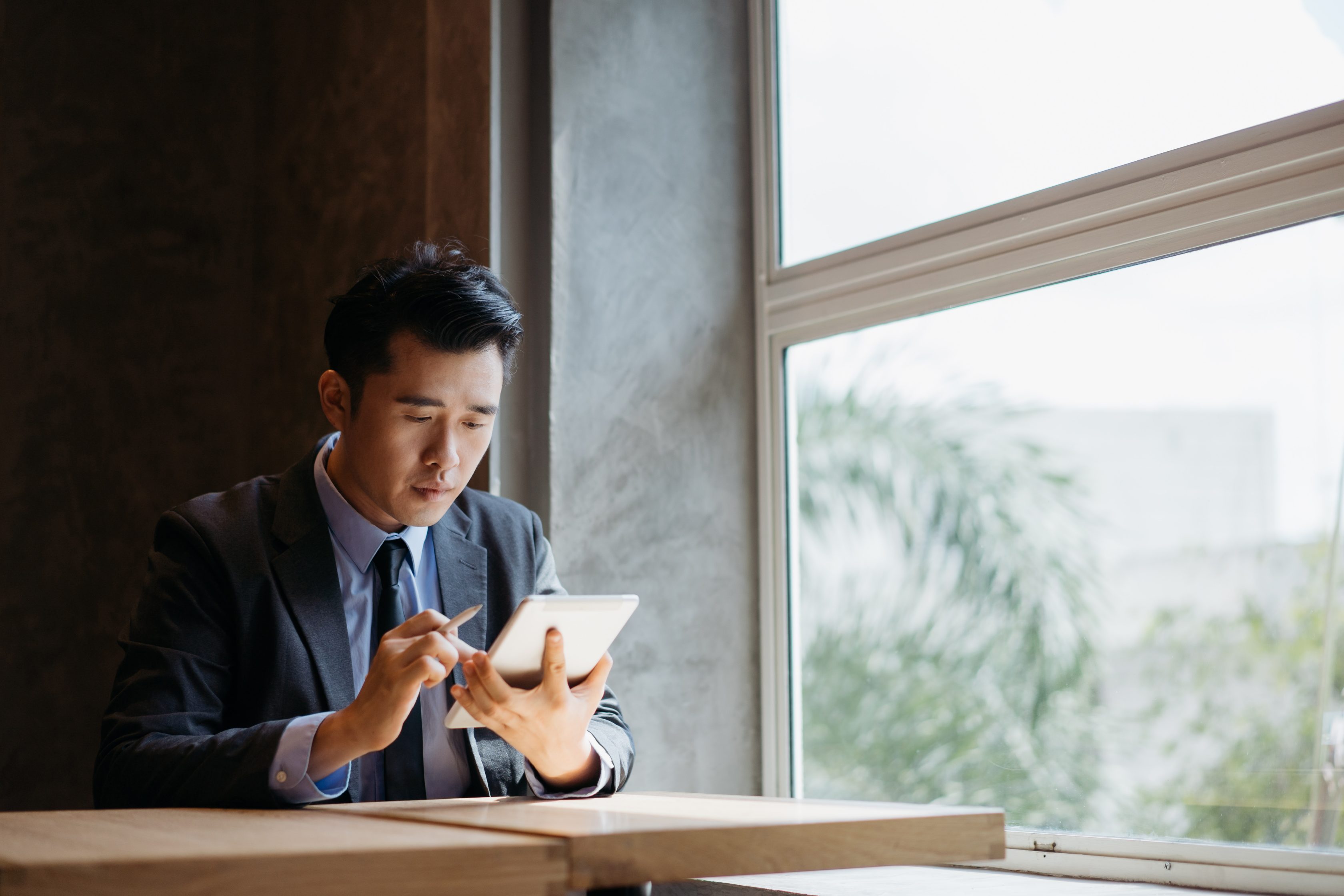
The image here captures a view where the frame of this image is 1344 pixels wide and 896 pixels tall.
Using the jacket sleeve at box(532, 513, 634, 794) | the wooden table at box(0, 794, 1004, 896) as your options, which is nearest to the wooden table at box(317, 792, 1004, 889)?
the wooden table at box(0, 794, 1004, 896)

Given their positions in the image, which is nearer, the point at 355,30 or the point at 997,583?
the point at 997,583

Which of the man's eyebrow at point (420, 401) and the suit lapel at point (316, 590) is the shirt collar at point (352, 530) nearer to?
the suit lapel at point (316, 590)

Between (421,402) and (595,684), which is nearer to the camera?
(595,684)

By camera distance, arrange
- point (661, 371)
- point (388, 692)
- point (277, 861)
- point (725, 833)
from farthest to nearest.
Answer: point (661, 371) → point (388, 692) → point (725, 833) → point (277, 861)

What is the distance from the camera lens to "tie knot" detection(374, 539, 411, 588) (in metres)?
1.84

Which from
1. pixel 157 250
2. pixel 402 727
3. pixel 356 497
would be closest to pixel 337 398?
pixel 356 497

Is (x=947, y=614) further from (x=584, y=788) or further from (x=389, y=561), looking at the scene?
(x=389, y=561)

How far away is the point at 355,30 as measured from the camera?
286cm

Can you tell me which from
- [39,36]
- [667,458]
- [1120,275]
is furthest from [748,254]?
[39,36]

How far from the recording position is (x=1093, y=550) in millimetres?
2006

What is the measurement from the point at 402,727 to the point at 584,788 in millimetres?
317

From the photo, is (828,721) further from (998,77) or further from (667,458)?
(998,77)

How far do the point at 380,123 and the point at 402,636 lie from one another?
168 centimetres

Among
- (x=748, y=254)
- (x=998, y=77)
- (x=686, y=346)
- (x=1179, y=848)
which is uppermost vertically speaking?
(x=998, y=77)
